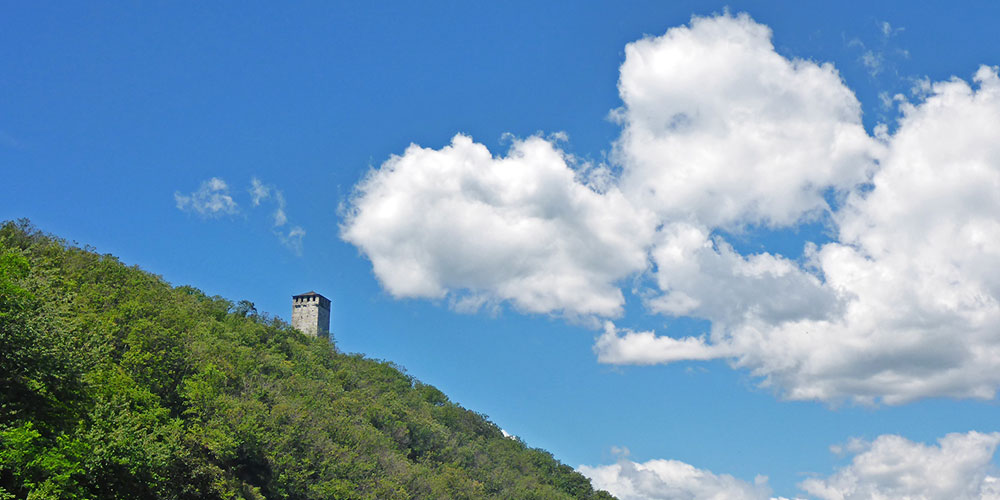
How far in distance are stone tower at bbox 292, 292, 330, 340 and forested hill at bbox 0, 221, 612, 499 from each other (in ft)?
83.7

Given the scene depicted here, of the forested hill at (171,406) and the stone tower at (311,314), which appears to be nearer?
the forested hill at (171,406)

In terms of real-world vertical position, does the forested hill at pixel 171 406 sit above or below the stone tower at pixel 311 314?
below

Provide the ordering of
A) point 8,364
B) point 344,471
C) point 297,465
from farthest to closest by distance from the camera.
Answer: point 344,471 < point 297,465 < point 8,364

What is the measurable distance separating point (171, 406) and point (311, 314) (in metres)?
87.8

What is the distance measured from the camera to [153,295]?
67.2 metres

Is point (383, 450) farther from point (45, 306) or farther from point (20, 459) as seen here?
point (20, 459)

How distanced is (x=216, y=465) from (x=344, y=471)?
16.6 metres

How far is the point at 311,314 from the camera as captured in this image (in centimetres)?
14288

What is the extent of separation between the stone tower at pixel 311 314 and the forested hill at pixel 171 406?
83.7ft

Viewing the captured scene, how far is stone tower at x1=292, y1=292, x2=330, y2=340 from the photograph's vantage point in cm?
14212

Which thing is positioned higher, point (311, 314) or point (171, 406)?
point (311, 314)

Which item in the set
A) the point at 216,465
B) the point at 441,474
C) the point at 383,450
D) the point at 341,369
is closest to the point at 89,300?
the point at 216,465

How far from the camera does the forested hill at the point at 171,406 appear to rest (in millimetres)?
33969

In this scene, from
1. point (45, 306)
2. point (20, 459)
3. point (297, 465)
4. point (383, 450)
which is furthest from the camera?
point (383, 450)
